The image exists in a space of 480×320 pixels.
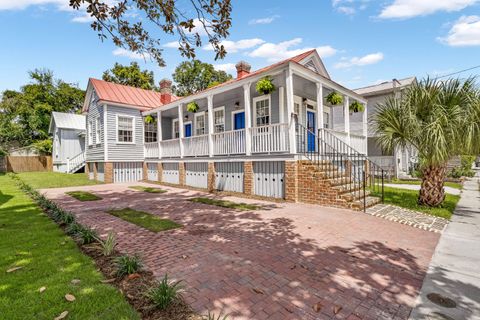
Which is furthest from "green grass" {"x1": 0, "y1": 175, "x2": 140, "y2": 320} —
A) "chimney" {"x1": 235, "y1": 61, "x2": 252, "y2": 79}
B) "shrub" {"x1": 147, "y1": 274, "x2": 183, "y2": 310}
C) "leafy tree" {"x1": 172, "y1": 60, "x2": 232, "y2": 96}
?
"leafy tree" {"x1": 172, "y1": 60, "x2": 232, "y2": 96}

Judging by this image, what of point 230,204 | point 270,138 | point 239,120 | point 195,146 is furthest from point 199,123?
point 230,204

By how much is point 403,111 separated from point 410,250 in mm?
5098

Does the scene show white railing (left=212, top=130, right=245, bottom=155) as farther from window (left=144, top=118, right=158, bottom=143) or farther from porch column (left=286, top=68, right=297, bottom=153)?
window (left=144, top=118, right=158, bottom=143)

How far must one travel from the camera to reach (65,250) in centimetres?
430

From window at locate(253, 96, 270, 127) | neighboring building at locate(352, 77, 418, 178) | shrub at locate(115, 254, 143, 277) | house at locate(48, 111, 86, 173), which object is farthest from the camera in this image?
house at locate(48, 111, 86, 173)

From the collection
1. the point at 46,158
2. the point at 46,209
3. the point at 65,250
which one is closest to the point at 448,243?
the point at 65,250

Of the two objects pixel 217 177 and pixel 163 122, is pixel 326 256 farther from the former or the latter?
pixel 163 122

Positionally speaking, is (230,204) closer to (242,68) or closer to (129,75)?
(242,68)

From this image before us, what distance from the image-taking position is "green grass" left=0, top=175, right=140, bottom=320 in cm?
255

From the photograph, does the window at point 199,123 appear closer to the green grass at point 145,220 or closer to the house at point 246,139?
the house at point 246,139

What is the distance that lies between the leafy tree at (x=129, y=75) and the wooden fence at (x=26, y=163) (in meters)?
14.9

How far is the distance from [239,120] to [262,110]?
158 cm

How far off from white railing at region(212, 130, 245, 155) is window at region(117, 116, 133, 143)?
7.97m

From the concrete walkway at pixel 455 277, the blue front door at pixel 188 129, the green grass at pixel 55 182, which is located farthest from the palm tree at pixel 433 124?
the green grass at pixel 55 182
